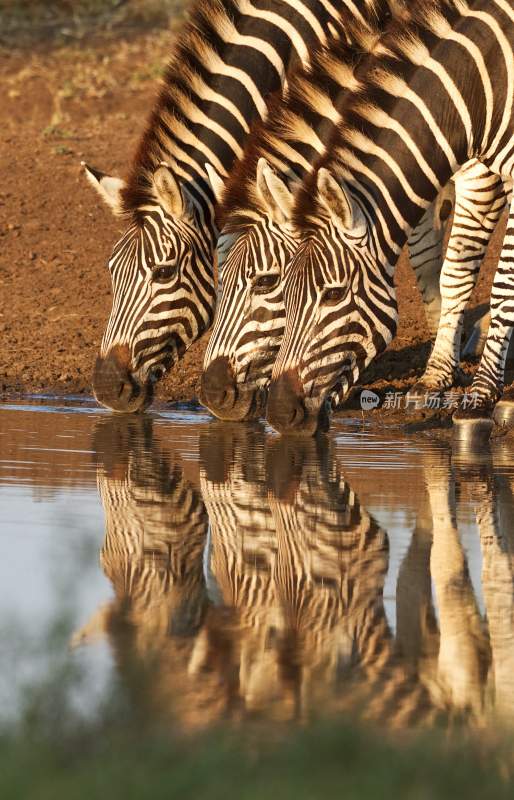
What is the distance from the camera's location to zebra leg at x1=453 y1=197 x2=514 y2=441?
8.16 m

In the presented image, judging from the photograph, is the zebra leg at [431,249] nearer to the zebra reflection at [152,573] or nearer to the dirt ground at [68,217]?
the dirt ground at [68,217]

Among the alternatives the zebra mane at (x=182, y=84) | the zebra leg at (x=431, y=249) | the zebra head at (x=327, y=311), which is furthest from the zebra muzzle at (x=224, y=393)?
the zebra leg at (x=431, y=249)

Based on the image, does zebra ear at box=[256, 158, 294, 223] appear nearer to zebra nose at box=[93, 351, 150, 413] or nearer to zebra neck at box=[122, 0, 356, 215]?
zebra neck at box=[122, 0, 356, 215]

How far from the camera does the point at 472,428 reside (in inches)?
319

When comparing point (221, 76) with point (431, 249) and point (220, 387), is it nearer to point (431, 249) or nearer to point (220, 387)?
point (431, 249)

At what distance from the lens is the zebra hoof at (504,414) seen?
827 centimetres

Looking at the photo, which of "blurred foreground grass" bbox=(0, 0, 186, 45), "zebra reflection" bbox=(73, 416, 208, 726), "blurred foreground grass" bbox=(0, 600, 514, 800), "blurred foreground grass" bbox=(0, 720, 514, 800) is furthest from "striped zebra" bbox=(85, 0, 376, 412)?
"blurred foreground grass" bbox=(0, 0, 186, 45)

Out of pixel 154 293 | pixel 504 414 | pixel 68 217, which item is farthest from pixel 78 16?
pixel 504 414

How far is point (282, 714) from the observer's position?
11.5 ft

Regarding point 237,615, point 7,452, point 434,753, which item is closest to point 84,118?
point 7,452

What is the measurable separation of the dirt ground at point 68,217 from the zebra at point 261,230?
116cm

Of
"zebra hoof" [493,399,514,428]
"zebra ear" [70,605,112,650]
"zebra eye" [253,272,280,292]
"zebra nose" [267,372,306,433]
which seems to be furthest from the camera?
"zebra eye" [253,272,280,292]

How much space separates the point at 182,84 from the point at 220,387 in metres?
2.35

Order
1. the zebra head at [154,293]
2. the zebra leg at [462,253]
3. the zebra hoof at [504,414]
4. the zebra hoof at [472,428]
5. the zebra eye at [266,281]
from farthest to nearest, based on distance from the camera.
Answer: the zebra leg at [462,253], the zebra head at [154,293], the zebra eye at [266,281], the zebra hoof at [504,414], the zebra hoof at [472,428]
